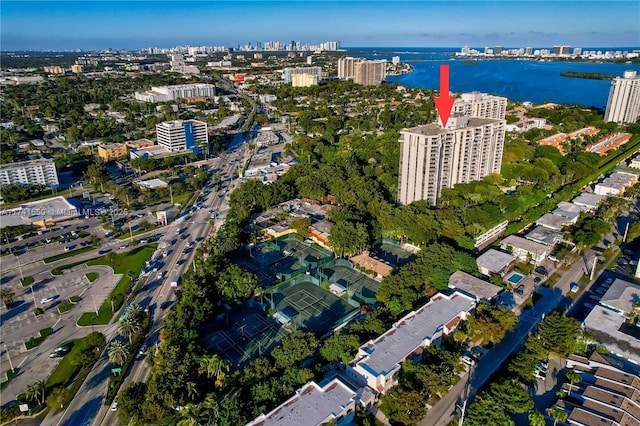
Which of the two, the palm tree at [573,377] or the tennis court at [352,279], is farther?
the tennis court at [352,279]

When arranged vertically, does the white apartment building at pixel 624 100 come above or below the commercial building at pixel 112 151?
above

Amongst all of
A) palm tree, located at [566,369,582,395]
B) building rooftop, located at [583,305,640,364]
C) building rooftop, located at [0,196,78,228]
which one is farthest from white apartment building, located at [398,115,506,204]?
building rooftop, located at [0,196,78,228]

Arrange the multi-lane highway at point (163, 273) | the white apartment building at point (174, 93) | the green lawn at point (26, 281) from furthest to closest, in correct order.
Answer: the white apartment building at point (174, 93) < the green lawn at point (26, 281) < the multi-lane highway at point (163, 273)

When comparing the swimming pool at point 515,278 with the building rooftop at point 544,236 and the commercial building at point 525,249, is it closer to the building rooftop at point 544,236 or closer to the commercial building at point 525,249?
the commercial building at point 525,249

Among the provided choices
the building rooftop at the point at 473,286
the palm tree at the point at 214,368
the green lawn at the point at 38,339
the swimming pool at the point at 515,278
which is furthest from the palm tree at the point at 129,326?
the swimming pool at the point at 515,278

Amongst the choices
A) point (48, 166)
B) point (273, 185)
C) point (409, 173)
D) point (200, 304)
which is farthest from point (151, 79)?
point (200, 304)

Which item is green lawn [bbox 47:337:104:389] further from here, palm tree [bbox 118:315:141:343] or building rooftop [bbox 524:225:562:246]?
building rooftop [bbox 524:225:562:246]

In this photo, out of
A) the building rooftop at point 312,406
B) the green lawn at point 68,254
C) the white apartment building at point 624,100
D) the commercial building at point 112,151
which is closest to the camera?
the building rooftop at point 312,406

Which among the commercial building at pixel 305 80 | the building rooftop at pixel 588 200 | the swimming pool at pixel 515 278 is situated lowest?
the swimming pool at pixel 515 278

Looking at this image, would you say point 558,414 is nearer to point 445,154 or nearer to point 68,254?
point 445,154
